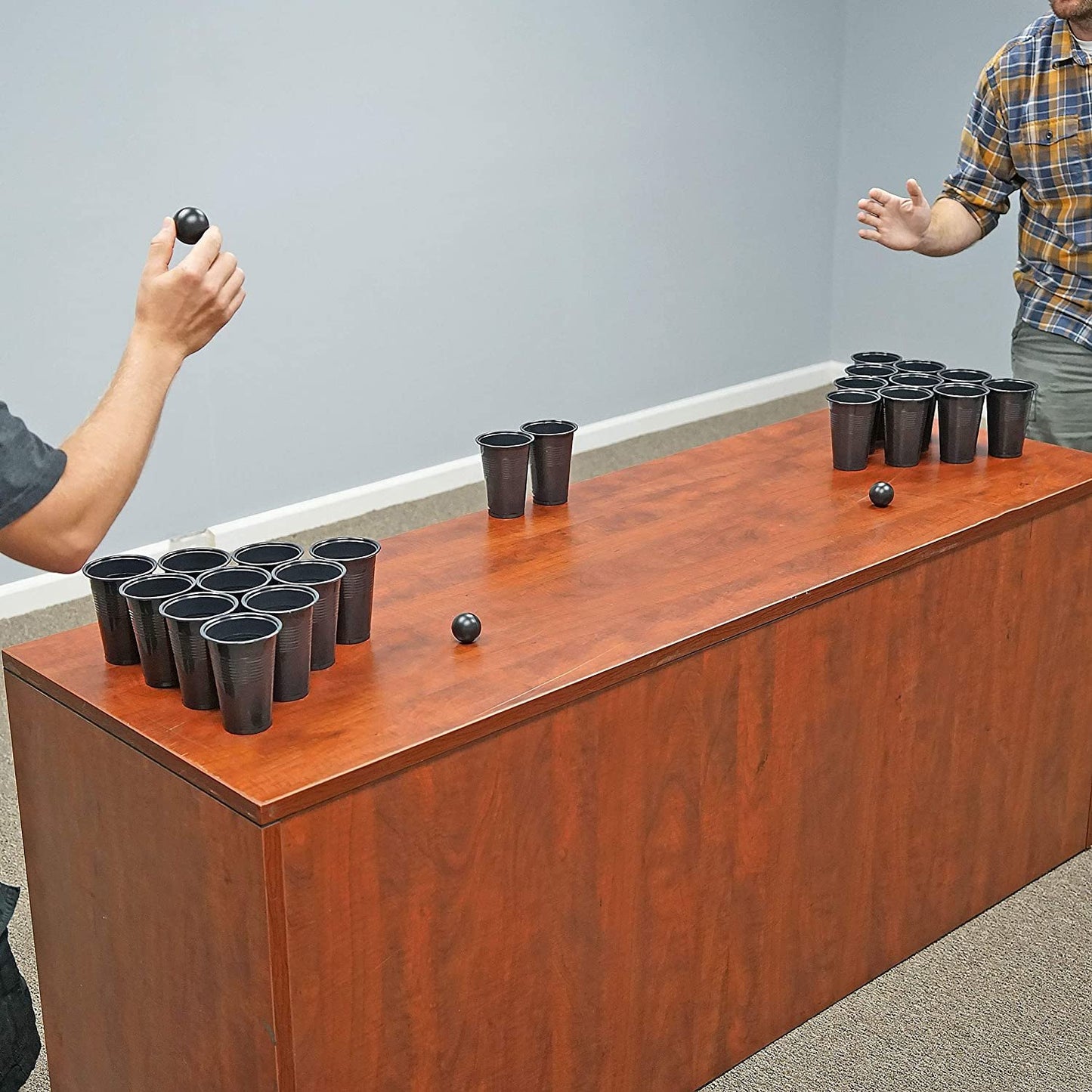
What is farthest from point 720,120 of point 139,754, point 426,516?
point 139,754

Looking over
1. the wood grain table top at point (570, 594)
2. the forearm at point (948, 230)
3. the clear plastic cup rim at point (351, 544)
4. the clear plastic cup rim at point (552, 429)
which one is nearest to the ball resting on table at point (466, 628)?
the wood grain table top at point (570, 594)

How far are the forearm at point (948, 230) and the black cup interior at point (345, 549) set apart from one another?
160 cm

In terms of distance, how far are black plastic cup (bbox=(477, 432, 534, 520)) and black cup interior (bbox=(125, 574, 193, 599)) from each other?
1.81 ft

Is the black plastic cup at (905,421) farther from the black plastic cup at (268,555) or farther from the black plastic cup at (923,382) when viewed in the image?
the black plastic cup at (268,555)

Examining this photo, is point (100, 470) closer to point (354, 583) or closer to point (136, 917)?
point (354, 583)

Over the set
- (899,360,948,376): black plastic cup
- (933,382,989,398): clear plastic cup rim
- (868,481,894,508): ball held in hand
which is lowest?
(868,481,894,508): ball held in hand

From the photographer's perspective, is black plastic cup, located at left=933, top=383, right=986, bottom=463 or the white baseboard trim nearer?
black plastic cup, located at left=933, top=383, right=986, bottom=463

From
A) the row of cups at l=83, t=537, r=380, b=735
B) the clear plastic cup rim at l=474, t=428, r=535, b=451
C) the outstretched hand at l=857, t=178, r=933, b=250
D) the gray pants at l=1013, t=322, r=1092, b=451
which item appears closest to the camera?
the row of cups at l=83, t=537, r=380, b=735

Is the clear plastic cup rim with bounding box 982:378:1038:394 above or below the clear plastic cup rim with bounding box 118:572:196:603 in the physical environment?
above

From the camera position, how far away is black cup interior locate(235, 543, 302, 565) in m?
1.83

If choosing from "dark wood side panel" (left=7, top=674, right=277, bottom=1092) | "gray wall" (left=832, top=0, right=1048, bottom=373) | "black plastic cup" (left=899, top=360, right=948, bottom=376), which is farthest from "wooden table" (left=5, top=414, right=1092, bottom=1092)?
"gray wall" (left=832, top=0, right=1048, bottom=373)

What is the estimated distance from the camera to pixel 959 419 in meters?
2.41

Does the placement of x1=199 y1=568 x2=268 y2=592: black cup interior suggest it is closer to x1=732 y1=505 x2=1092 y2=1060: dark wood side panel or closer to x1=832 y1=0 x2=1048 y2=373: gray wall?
x1=732 y1=505 x2=1092 y2=1060: dark wood side panel

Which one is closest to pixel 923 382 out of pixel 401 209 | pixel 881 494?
pixel 881 494
